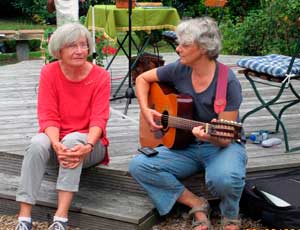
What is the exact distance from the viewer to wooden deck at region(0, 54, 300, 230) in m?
3.02

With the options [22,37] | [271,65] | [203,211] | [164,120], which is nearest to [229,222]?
[203,211]

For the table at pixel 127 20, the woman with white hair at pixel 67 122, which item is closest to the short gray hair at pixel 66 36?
the woman with white hair at pixel 67 122

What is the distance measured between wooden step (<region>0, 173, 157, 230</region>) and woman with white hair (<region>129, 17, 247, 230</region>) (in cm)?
13

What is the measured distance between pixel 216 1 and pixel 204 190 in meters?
2.86

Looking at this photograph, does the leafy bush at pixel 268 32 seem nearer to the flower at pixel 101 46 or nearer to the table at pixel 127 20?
the table at pixel 127 20

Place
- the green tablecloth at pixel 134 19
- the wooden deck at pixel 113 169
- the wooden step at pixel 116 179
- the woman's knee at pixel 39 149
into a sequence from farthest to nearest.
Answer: the green tablecloth at pixel 134 19 < the wooden step at pixel 116 179 < the wooden deck at pixel 113 169 < the woman's knee at pixel 39 149

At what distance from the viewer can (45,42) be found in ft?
17.5

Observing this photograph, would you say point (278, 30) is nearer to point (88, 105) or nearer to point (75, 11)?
point (75, 11)

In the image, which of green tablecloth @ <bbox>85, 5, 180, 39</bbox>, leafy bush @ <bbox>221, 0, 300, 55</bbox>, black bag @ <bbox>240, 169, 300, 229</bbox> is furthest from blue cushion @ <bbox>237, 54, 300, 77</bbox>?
leafy bush @ <bbox>221, 0, 300, 55</bbox>

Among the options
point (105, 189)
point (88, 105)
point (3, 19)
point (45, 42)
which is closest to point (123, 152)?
point (105, 189)

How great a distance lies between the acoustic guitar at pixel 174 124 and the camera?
2.62m

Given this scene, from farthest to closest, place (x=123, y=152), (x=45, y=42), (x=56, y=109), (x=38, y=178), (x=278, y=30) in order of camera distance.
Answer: (x=278, y=30) < (x=45, y=42) < (x=123, y=152) < (x=56, y=109) < (x=38, y=178)

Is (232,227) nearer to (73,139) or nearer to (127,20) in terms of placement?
(73,139)

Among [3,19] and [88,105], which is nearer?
[88,105]
